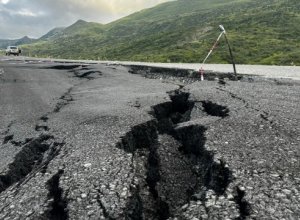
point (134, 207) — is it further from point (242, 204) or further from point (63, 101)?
point (63, 101)

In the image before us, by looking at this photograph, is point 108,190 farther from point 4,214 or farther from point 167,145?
point 167,145

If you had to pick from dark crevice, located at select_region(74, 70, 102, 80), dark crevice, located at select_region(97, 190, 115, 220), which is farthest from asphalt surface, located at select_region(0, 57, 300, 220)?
dark crevice, located at select_region(74, 70, 102, 80)

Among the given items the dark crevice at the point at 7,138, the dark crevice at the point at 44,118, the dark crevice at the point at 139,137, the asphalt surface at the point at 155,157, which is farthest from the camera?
the dark crevice at the point at 44,118

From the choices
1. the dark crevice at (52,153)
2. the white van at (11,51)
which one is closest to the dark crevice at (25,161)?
the dark crevice at (52,153)

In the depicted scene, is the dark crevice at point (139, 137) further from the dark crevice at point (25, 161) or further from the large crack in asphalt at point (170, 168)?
the dark crevice at point (25, 161)

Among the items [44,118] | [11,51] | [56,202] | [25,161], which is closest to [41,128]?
[44,118]

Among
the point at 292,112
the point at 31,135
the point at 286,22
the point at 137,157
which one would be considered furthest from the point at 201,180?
the point at 286,22

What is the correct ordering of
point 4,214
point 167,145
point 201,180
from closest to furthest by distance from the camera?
point 4,214 < point 201,180 < point 167,145
